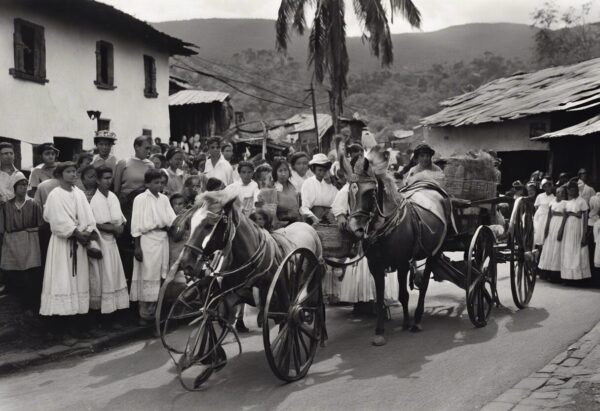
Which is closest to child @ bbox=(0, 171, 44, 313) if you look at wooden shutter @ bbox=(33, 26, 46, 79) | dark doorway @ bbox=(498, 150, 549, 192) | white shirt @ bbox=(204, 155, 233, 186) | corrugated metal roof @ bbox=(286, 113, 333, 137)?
white shirt @ bbox=(204, 155, 233, 186)

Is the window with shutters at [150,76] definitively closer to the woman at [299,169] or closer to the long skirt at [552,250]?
the woman at [299,169]

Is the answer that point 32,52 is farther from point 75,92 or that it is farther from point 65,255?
point 65,255

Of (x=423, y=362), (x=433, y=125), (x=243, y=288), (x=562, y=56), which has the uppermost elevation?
(x=562, y=56)

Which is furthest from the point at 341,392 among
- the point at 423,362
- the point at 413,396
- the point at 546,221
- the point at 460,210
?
the point at 546,221

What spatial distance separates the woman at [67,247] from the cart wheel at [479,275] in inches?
175

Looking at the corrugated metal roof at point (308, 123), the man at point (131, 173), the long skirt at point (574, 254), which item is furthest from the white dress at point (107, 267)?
the corrugated metal roof at point (308, 123)

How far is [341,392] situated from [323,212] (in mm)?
3292

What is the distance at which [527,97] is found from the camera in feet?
63.9

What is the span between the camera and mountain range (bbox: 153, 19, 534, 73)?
95.8m

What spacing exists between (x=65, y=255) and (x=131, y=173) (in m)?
1.75

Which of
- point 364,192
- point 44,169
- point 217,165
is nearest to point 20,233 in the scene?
point 44,169

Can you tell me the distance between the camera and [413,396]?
543cm

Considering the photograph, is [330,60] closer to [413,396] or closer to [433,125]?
[433,125]

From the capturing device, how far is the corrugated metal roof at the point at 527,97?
16375 mm
